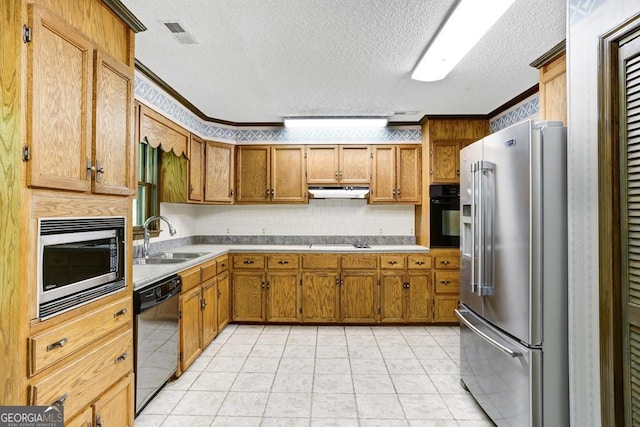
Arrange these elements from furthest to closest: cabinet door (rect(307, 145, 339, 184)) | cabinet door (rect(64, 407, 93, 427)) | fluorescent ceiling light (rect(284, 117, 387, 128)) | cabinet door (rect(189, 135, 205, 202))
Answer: cabinet door (rect(307, 145, 339, 184)) → fluorescent ceiling light (rect(284, 117, 387, 128)) → cabinet door (rect(189, 135, 205, 202)) → cabinet door (rect(64, 407, 93, 427))

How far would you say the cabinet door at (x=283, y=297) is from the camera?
423 centimetres

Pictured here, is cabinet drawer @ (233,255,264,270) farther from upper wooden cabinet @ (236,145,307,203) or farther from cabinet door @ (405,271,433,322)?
cabinet door @ (405,271,433,322)

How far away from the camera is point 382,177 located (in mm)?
4586

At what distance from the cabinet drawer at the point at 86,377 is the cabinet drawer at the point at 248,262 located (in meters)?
2.23

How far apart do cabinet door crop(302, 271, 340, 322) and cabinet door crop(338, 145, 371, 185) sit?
1250mm

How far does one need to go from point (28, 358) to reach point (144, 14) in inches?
76.5

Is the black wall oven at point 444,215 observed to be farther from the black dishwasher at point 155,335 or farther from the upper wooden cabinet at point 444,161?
the black dishwasher at point 155,335

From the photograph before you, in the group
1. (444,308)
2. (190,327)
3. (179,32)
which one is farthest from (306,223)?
(179,32)

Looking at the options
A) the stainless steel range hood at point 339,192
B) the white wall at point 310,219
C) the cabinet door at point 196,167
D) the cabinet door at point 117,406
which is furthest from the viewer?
the white wall at point 310,219

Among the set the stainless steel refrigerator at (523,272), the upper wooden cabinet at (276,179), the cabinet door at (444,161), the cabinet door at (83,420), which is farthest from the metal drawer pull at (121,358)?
the cabinet door at (444,161)

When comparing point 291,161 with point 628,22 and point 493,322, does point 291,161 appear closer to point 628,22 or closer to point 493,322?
point 493,322

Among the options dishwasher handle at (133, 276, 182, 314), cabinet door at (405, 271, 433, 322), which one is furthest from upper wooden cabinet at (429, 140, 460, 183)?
dishwasher handle at (133, 276, 182, 314)

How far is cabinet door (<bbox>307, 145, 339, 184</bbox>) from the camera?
460 cm

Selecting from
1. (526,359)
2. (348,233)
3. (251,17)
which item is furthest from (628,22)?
(348,233)
